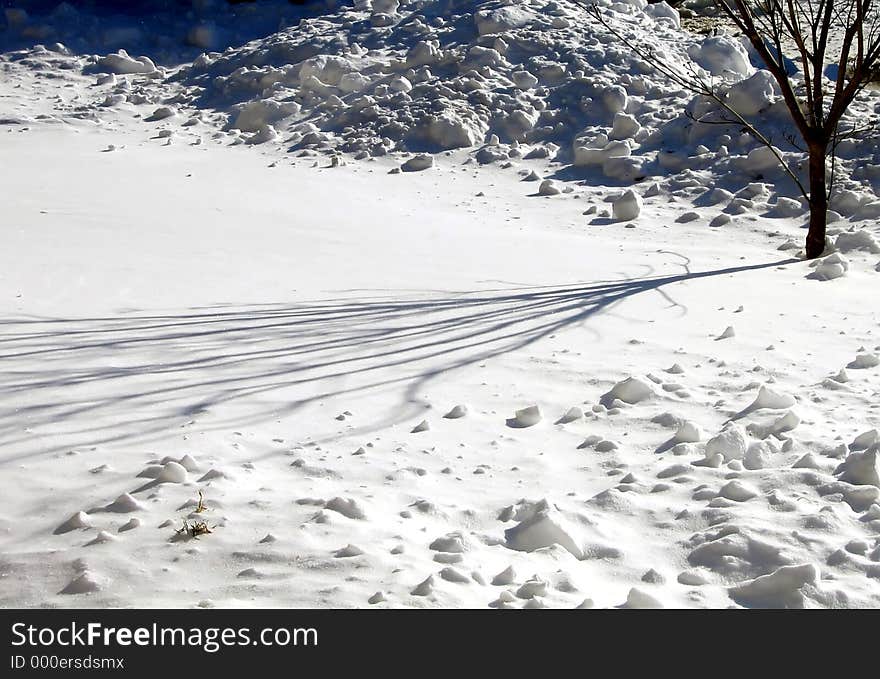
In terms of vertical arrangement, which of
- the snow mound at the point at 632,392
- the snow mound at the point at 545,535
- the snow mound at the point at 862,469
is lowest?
the snow mound at the point at 545,535

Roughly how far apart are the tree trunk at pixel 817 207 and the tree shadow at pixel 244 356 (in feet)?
5.07

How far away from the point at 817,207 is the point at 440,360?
3152mm

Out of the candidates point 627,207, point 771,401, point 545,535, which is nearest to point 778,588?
point 545,535

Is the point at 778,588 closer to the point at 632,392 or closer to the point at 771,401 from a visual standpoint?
the point at 771,401

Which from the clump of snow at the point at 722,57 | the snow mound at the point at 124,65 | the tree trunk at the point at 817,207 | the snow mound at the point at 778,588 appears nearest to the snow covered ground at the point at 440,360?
the snow mound at the point at 778,588

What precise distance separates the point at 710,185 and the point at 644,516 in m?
5.54

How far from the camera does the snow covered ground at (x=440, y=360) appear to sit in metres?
2.51

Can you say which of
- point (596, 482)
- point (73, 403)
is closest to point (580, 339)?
point (596, 482)

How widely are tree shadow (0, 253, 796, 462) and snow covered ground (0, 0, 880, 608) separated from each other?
2 cm

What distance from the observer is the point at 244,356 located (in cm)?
399

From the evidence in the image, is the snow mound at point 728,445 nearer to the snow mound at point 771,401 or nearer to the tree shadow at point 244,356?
the snow mound at point 771,401

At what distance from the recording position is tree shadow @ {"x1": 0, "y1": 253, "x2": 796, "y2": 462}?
11.1 feet

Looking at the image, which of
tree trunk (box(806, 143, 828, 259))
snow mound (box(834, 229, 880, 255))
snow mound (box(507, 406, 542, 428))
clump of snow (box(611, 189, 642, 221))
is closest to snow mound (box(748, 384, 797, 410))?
snow mound (box(507, 406, 542, 428))

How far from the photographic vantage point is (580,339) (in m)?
4.39
